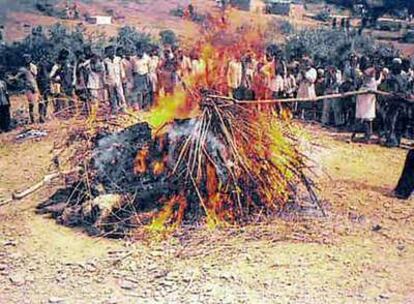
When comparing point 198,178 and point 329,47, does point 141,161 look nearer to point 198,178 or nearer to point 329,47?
point 198,178

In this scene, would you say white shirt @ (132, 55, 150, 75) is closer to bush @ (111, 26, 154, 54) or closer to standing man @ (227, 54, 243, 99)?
standing man @ (227, 54, 243, 99)

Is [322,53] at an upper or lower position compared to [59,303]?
upper

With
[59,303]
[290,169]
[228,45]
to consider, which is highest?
[228,45]

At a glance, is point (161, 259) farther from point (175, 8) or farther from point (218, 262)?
point (175, 8)

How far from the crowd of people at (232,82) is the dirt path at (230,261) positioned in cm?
481

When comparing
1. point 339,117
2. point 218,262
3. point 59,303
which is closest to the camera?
point 59,303

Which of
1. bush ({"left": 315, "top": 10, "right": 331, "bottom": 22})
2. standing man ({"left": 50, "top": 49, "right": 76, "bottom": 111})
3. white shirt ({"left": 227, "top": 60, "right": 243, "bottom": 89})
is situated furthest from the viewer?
bush ({"left": 315, "top": 10, "right": 331, "bottom": 22})

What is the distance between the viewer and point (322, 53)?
19.4 meters

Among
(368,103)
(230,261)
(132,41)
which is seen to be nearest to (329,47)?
(132,41)

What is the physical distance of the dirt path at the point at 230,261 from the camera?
6.38 m

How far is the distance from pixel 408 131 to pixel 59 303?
361 inches

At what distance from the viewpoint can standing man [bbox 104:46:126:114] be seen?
14.3 m

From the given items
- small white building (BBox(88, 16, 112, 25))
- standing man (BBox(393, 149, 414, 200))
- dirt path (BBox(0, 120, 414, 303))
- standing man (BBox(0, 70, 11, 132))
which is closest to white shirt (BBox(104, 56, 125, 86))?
standing man (BBox(0, 70, 11, 132))

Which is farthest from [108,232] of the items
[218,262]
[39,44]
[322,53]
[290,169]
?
[39,44]
